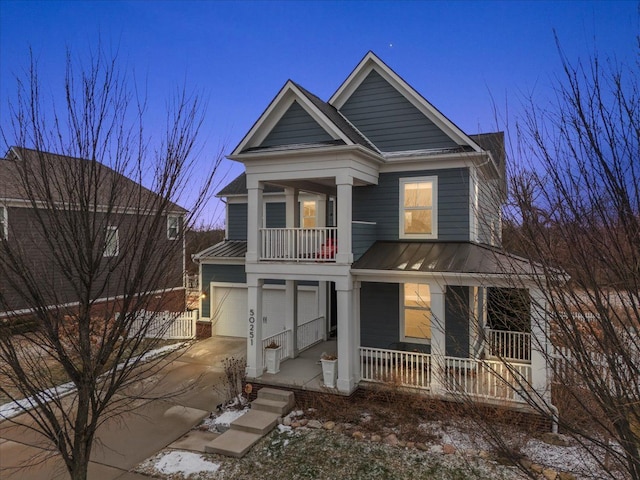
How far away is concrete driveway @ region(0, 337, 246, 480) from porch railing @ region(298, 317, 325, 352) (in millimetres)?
2656

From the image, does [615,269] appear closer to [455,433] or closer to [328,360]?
[455,433]

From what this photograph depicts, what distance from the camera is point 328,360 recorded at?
10117mm

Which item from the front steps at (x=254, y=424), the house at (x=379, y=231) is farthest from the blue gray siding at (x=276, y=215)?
the front steps at (x=254, y=424)

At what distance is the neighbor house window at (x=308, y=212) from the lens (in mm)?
15922

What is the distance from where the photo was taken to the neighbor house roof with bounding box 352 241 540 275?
31.2 ft

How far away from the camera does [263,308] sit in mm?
16875

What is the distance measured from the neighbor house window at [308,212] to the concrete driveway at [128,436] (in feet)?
20.7

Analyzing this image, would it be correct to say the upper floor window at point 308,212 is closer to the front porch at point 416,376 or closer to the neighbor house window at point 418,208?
the neighbor house window at point 418,208

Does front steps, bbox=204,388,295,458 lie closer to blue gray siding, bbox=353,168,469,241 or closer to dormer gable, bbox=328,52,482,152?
blue gray siding, bbox=353,168,469,241

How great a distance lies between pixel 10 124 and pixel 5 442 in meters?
7.45

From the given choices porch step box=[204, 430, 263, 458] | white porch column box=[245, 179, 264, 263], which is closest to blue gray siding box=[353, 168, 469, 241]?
white porch column box=[245, 179, 264, 263]

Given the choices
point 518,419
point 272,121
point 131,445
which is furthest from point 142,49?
point 518,419

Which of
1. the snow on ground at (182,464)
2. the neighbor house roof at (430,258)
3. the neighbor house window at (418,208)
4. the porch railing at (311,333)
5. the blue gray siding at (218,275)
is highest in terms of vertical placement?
the neighbor house window at (418,208)

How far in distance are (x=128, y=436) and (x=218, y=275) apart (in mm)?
8886
